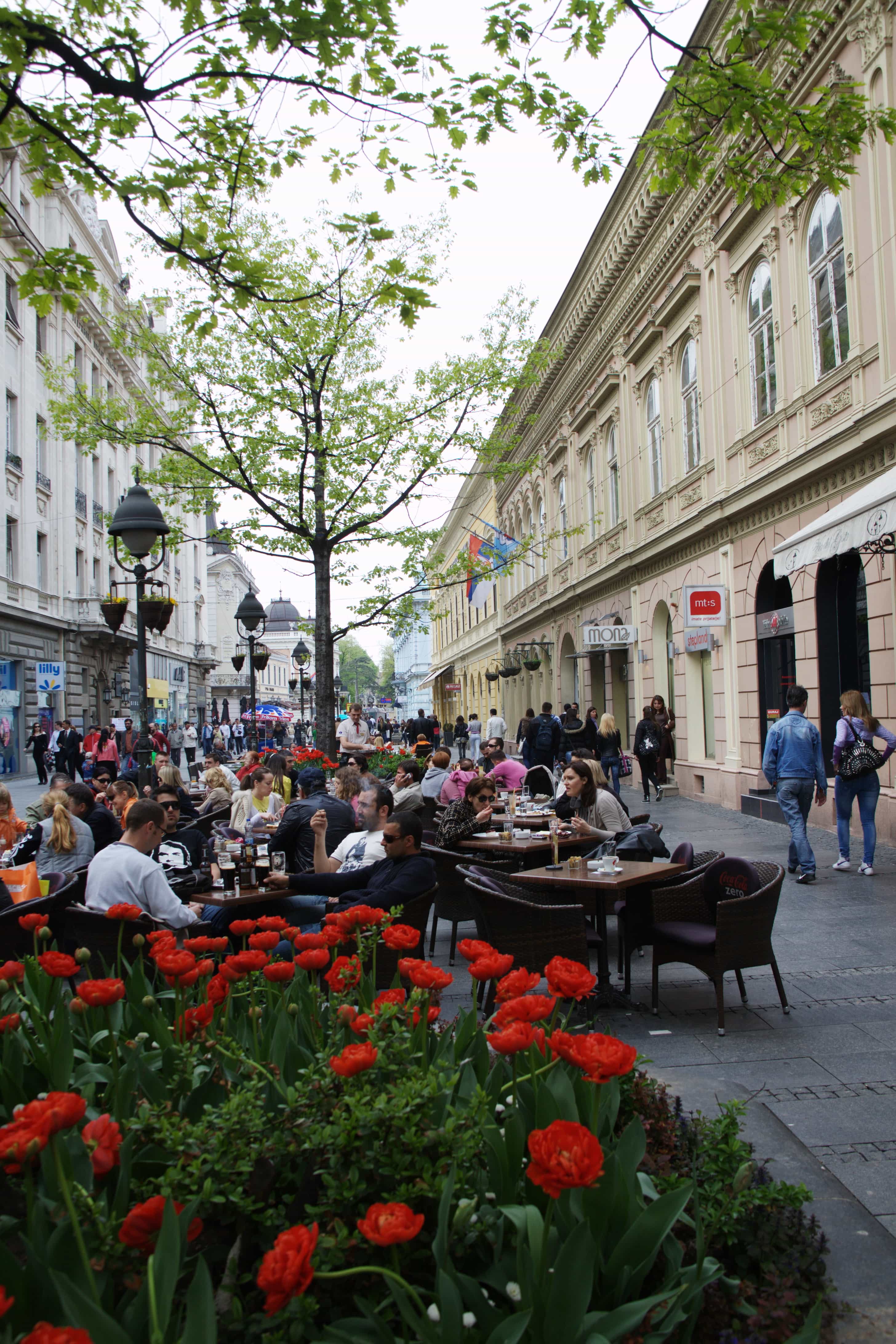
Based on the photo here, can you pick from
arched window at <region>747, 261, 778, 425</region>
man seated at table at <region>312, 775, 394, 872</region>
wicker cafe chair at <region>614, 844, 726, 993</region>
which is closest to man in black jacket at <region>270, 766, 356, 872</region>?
man seated at table at <region>312, 775, 394, 872</region>

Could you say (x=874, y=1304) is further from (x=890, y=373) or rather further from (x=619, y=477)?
(x=619, y=477)

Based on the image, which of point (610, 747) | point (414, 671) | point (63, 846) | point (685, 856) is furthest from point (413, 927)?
point (414, 671)

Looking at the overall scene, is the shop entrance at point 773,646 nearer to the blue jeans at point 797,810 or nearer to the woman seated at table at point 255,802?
the blue jeans at point 797,810

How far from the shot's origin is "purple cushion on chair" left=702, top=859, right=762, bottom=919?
589 cm

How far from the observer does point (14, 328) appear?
99.4ft

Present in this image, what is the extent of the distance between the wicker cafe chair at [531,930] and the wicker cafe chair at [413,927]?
12.1 inches

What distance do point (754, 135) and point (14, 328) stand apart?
29.1 m

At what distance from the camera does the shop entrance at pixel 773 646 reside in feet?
46.4

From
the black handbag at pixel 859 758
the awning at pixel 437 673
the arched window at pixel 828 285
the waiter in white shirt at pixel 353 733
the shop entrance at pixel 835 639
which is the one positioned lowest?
the black handbag at pixel 859 758

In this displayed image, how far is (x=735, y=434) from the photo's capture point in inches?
622

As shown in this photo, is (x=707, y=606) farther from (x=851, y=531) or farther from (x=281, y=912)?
(x=281, y=912)

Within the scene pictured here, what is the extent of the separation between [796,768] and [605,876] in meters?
4.54

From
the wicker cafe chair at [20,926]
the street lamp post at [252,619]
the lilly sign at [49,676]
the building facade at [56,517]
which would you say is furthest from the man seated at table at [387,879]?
the lilly sign at [49,676]

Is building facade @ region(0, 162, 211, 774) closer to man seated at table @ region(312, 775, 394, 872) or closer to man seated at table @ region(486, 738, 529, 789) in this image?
man seated at table @ region(486, 738, 529, 789)
